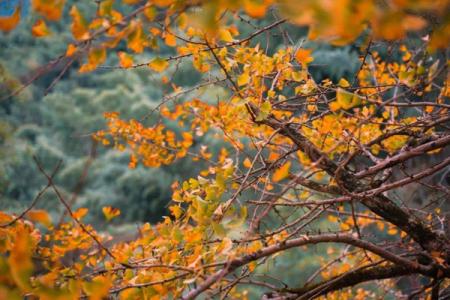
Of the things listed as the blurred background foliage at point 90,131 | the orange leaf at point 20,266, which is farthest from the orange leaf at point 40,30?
the blurred background foliage at point 90,131

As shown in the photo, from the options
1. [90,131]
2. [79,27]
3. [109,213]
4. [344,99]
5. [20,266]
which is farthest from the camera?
[90,131]

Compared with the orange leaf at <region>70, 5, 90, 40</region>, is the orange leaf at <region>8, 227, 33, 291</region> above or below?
below

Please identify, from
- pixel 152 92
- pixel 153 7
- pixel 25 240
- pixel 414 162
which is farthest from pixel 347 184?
pixel 152 92

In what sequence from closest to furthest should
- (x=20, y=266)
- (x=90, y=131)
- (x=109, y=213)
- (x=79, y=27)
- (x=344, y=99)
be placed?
(x=20, y=266) < (x=79, y=27) < (x=344, y=99) < (x=109, y=213) < (x=90, y=131)

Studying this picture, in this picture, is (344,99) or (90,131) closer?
(344,99)

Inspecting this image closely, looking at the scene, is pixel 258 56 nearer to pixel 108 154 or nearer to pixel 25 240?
pixel 25 240

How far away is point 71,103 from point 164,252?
11039mm

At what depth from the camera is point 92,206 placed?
9.65 meters

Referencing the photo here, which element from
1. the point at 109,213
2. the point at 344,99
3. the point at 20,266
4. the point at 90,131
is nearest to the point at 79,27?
the point at 20,266

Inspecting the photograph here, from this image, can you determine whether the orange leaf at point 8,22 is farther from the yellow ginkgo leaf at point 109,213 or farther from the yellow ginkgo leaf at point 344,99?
the yellow ginkgo leaf at point 109,213

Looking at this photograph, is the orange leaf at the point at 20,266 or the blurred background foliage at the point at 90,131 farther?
the blurred background foliage at the point at 90,131

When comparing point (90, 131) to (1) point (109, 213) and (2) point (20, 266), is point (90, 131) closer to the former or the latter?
(1) point (109, 213)

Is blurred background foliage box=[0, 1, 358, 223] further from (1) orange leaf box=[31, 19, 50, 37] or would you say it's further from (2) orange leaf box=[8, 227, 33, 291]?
(2) orange leaf box=[8, 227, 33, 291]

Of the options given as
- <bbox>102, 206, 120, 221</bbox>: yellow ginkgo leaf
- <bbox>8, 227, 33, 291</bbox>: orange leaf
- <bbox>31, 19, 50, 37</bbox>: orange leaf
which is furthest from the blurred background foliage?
<bbox>8, 227, 33, 291</bbox>: orange leaf
